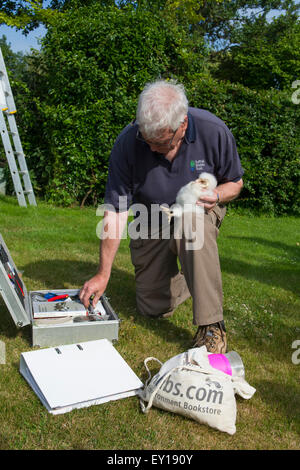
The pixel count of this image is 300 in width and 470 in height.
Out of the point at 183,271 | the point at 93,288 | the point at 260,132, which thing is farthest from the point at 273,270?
the point at 260,132

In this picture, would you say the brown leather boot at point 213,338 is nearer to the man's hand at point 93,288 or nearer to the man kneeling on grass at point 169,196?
the man kneeling on grass at point 169,196

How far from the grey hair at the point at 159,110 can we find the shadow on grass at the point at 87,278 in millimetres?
1404

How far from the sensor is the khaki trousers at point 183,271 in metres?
2.68

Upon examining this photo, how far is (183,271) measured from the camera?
9.29 feet

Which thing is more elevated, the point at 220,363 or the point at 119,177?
the point at 119,177

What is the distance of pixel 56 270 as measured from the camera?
4.20 m

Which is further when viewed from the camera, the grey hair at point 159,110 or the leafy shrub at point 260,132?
the leafy shrub at point 260,132

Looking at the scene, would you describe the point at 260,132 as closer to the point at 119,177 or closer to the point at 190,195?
the point at 119,177

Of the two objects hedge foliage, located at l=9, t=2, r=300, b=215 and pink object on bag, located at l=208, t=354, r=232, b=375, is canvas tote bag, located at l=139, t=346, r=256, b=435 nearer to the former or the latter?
pink object on bag, located at l=208, t=354, r=232, b=375

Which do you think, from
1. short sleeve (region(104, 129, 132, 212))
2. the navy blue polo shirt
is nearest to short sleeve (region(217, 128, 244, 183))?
the navy blue polo shirt

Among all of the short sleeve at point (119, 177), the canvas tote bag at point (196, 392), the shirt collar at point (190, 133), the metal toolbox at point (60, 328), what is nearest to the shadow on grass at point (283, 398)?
the canvas tote bag at point (196, 392)

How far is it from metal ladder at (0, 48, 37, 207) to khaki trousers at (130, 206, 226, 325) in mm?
4061

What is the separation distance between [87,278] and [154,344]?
4.52 feet
